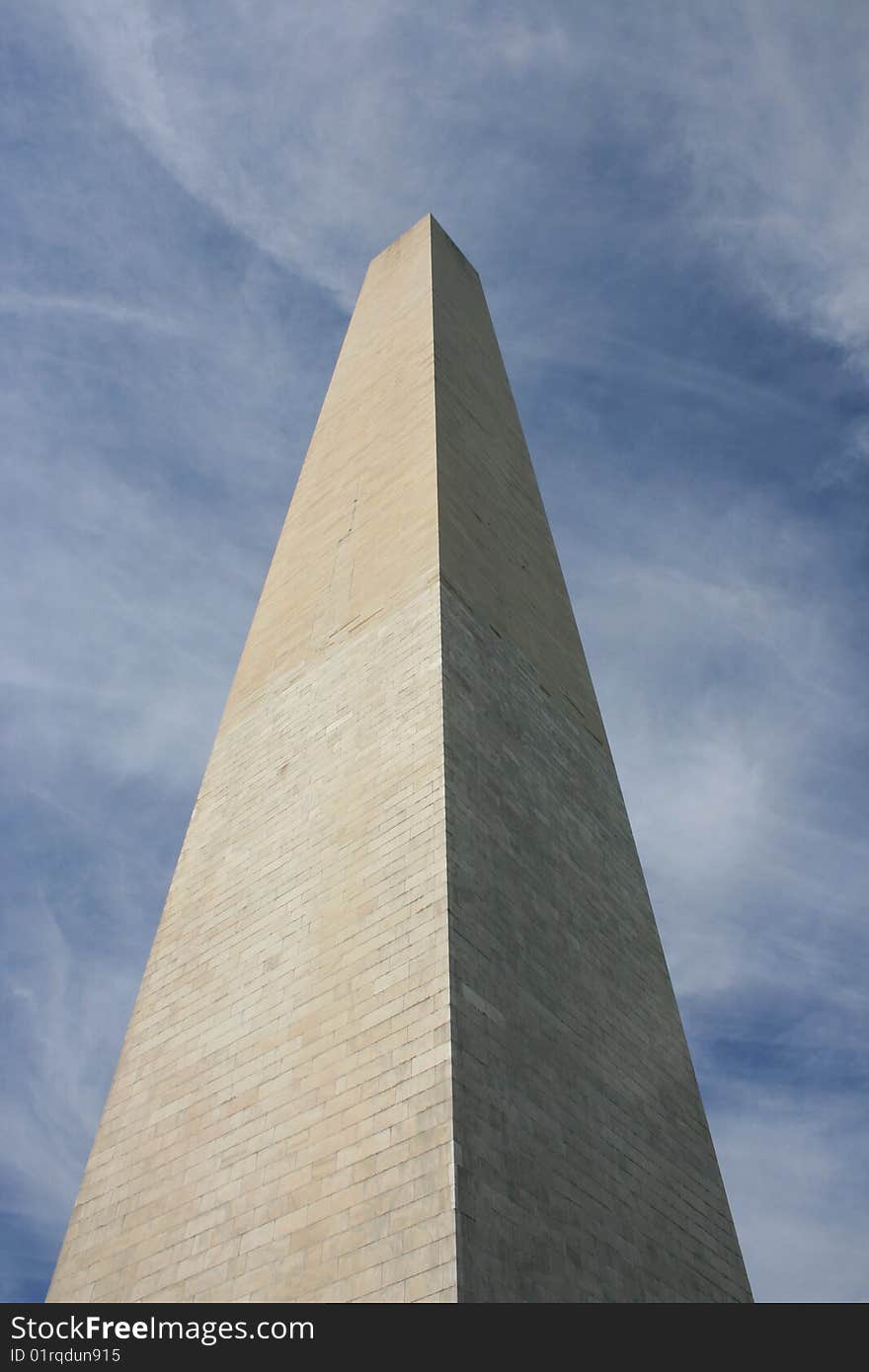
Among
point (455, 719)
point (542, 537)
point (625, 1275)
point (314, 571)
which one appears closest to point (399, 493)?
point (314, 571)

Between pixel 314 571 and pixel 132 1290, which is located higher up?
pixel 314 571

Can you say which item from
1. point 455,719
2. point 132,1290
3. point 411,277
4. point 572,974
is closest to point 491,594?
point 455,719

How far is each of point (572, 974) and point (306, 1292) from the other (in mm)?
3225

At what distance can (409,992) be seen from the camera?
24.2ft

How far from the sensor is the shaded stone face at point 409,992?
265 inches

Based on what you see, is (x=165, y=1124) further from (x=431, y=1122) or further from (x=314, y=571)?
(x=314, y=571)

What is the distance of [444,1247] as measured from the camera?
601 centimetres

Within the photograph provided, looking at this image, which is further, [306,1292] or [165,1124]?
[165,1124]

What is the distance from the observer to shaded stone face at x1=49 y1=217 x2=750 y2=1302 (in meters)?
6.74

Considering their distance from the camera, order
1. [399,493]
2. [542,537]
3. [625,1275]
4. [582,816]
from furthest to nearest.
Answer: [542,537] < [399,493] < [582,816] < [625,1275]

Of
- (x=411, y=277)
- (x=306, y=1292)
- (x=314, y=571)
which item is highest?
(x=411, y=277)
